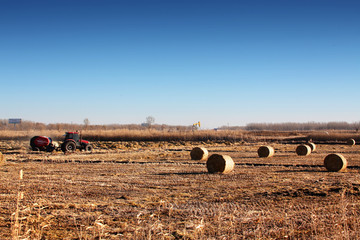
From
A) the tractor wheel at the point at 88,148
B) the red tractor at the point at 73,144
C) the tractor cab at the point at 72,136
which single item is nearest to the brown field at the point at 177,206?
the red tractor at the point at 73,144

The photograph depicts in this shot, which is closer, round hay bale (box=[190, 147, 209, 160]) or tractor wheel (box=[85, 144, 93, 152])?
round hay bale (box=[190, 147, 209, 160])

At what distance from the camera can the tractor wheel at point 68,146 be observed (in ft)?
79.7

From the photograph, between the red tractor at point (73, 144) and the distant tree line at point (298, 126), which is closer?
the red tractor at point (73, 144)

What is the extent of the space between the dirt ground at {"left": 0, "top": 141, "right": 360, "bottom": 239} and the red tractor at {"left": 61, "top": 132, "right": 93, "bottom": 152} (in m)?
9.59

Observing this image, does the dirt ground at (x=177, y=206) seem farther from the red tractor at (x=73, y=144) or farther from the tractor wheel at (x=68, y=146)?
the red tractor at (x=73, y=144)

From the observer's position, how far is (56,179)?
1273cm

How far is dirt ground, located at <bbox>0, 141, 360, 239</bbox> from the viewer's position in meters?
6.15

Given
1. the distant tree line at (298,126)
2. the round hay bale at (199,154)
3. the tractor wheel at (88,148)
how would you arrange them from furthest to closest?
the distant tree line at (298,126) < the tractor wheel at (88,148) < the round hay bale at (199,154)

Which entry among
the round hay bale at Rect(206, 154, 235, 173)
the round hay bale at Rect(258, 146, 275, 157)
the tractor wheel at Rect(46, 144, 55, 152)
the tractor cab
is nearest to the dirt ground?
the round hay bale at Rect(206, 154, 235, 173)

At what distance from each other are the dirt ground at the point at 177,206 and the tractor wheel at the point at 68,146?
949cm

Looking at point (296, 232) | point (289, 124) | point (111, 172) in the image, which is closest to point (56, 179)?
point (111, 172)

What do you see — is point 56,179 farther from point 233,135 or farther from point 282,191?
point 233,135

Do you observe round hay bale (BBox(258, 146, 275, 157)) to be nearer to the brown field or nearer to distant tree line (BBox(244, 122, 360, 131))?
the brown field

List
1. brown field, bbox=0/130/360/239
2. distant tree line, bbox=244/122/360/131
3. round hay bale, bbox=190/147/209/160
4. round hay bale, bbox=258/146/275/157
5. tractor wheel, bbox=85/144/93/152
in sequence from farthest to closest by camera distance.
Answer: distant tree line, bbox=244/122/360/131, tractor wheel, bbox=85/144/93/152, round hay bale, bbox=258/146/275/157, round hay bale, bbox=190/147/209/160, brown field, bbox=0/130/360/239
